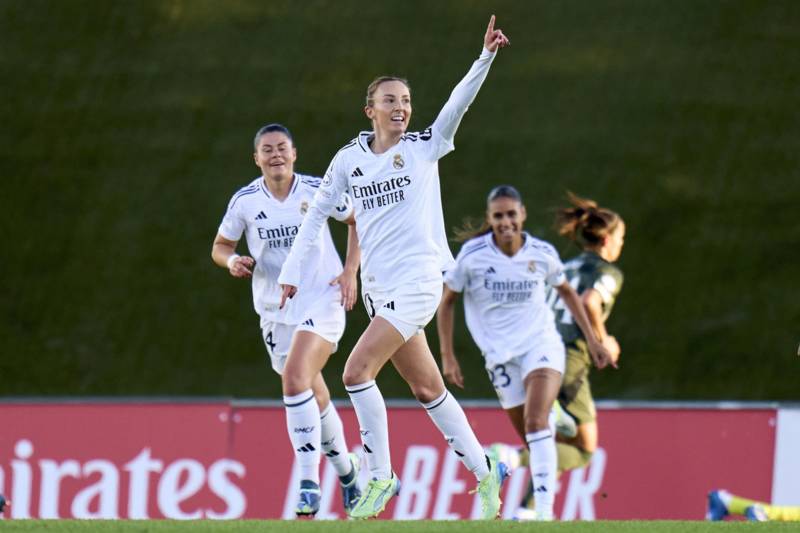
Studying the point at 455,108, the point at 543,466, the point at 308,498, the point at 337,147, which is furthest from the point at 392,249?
the point at 337,147

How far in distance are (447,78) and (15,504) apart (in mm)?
4824

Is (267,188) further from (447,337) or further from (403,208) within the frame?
(447,337)

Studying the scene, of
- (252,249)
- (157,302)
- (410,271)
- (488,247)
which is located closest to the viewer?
(410,271)

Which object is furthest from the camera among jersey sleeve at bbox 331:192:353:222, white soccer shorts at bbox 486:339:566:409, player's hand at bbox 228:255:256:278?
white soccer shorts at bbox 486:339:566:409

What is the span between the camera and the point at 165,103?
507 inches

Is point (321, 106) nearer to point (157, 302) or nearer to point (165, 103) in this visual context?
point (165, 103)

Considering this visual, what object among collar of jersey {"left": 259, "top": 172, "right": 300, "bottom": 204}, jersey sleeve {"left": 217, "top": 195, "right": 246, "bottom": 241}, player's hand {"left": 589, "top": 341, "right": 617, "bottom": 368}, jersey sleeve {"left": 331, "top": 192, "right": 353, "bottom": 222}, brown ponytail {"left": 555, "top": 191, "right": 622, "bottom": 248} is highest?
brown ponytail {"left": 555, "top": 191, "right": 622, "bottom": 248}

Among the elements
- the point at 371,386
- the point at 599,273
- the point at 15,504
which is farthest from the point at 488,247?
the point at 15,504

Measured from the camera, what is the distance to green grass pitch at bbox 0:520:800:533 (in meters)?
6.45

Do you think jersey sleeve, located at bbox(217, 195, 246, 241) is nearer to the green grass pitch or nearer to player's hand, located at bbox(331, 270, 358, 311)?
player's hand, located at bbox(331, 270, 358, 311)

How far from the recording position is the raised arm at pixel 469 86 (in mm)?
6828

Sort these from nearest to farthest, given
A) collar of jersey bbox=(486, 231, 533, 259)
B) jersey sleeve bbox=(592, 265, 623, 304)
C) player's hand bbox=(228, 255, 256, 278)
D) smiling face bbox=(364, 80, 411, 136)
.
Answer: smiling face bbox=(364, 80, 411, 136)
player's hand bbox=(228, 255, 256, 278)
collar of jersey bbox=(486, 231, 533, 259)
jersey sleeve bbox=(592, 265, 623, 304)

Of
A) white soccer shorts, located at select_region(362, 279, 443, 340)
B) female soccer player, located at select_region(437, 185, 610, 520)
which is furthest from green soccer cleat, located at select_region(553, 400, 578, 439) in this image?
white soccer shorts, located at select_region(362, 279, 443, 340)

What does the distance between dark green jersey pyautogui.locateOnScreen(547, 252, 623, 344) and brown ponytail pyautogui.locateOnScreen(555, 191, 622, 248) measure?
10 centimetres
